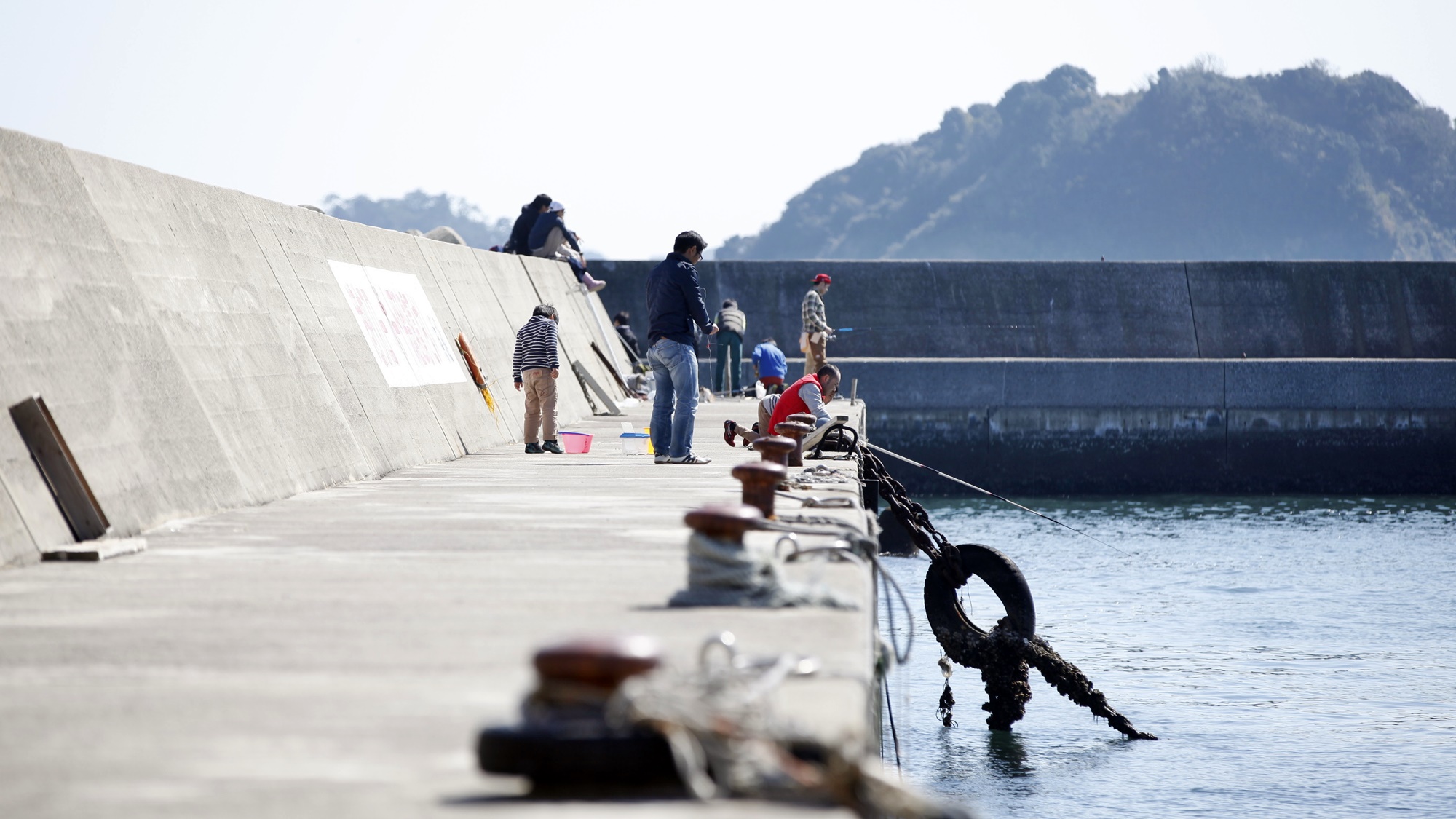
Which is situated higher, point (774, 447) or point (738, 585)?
point (774, 447)

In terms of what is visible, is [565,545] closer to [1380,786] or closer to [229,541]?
[229,541]

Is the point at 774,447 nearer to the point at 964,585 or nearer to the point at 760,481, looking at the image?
the point at 760,481

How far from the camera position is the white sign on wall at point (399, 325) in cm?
1197

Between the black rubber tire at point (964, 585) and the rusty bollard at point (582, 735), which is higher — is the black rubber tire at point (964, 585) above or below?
below

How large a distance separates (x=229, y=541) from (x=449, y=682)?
10.6ft

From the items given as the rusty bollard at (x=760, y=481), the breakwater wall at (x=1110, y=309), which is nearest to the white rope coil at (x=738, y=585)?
the rusty bollard at (x=760, y=481)

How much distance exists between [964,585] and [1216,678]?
403 cm

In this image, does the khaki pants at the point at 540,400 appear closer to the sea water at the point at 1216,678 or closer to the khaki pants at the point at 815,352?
the sea water at the point at 1216,678

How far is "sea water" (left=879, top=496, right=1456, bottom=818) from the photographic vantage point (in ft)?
35.7

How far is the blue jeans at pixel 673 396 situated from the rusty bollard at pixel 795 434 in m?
1.00

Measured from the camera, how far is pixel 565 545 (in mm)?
6875

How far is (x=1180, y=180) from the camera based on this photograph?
130750mm

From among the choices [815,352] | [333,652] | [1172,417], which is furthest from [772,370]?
[333,652]

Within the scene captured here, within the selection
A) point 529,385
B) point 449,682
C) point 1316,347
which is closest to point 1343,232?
point 1316,347
